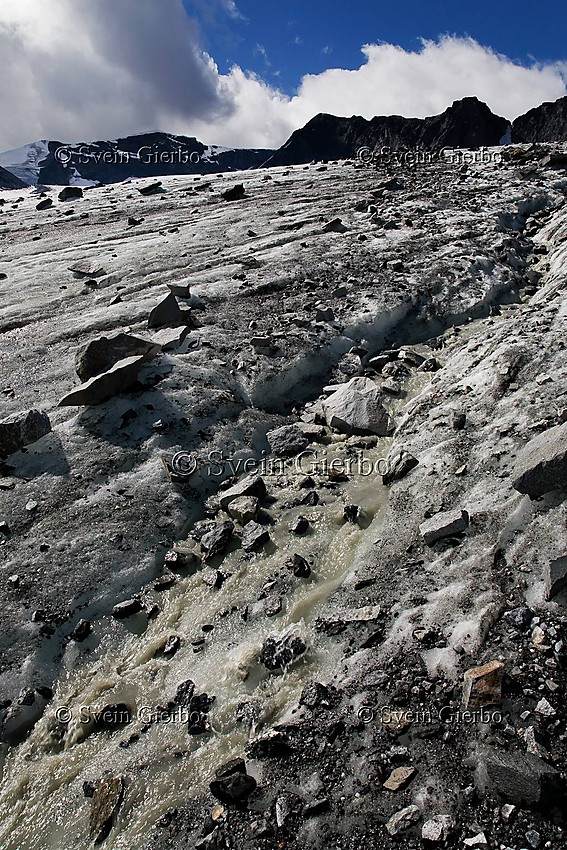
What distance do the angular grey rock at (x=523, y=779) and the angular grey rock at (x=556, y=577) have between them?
180 centimetres

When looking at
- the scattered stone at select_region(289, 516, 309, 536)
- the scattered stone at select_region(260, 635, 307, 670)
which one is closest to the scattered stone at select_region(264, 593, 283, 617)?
the scattered stone at select_region(260, 635, 307, 670)

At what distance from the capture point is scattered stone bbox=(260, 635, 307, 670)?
20.6 feet

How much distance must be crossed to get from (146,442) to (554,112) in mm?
177977

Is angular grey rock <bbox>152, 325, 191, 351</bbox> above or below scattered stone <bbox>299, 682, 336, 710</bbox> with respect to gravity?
above

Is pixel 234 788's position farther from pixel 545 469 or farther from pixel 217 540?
pixel 545 469

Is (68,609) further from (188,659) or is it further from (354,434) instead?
(354,434)

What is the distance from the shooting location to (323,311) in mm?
14523

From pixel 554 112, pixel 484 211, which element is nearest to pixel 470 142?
pixel 554 112

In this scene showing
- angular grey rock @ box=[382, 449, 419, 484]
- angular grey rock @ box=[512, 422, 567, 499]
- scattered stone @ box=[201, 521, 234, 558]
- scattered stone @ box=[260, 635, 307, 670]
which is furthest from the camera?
angular grey rock @ box=[382, 449, 419, 484]

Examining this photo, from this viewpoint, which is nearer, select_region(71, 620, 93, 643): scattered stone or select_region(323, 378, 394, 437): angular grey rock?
select_region(71, 620, 93, 643): scattered stone

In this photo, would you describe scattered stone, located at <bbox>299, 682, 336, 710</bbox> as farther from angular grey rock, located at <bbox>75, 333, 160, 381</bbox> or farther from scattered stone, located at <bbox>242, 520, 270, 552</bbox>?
angular grey rock, located at <bbox>75, 333, 160, 381</bbox>

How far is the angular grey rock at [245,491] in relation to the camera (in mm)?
9078

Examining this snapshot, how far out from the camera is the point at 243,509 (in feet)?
28.5

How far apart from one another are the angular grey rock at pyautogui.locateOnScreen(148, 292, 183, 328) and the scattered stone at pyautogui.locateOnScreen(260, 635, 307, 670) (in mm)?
9740
